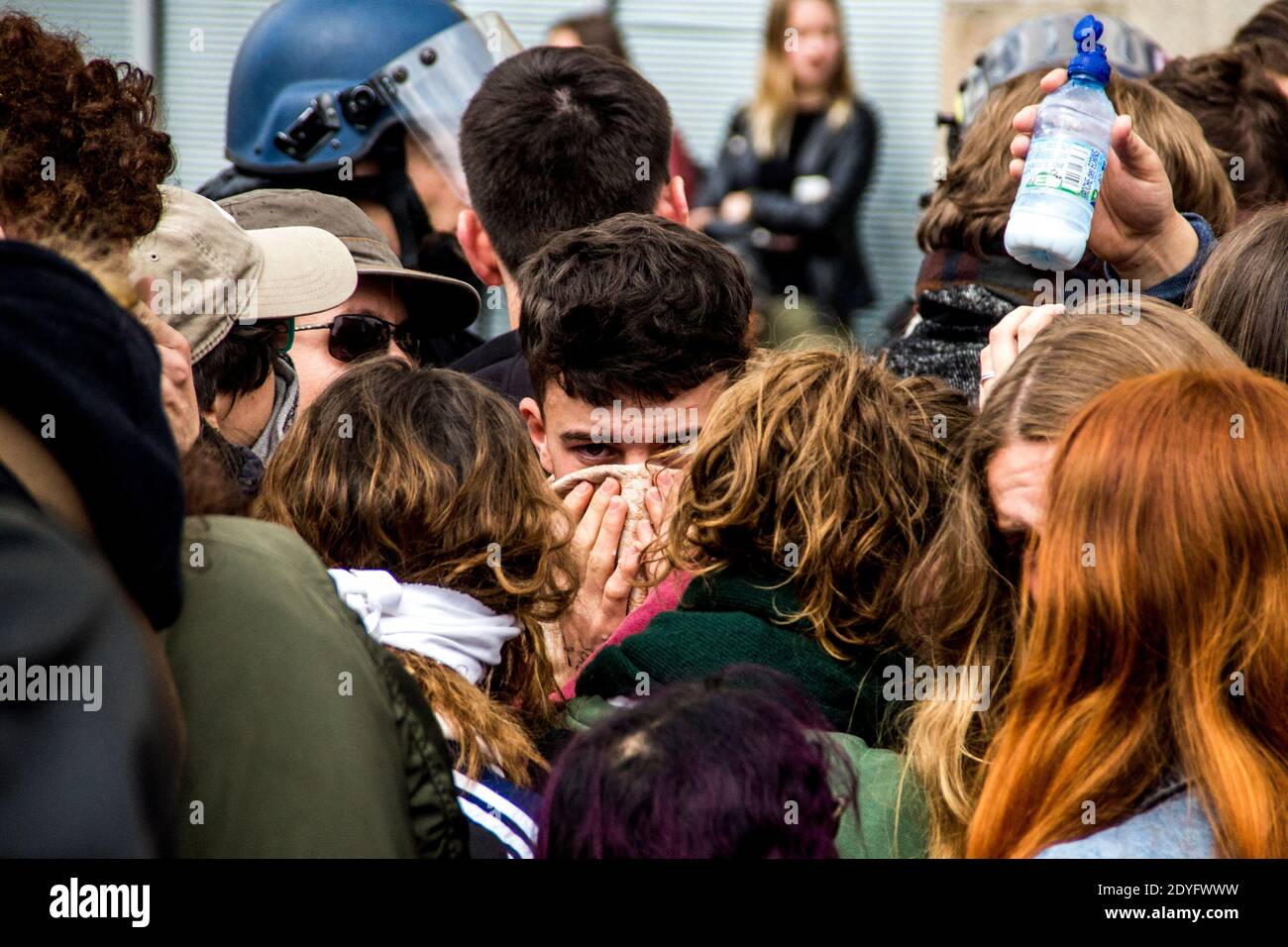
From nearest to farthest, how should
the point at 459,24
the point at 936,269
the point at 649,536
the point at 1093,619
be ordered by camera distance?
1. the point at 1093,619
2. the point at 649,536
3. the point at 936,269
4. the point at 459,24

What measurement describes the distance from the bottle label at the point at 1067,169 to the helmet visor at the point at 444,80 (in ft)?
7.08

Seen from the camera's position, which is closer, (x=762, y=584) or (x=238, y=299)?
(x=762, y=584)

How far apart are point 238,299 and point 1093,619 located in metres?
1.67

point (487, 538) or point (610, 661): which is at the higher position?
point (487, 538)

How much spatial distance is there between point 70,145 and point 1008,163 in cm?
188

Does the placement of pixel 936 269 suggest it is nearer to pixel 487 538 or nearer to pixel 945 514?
pixel 945 514

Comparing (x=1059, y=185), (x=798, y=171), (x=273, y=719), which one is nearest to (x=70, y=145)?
(x=273, y=719)

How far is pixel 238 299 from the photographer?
2734 millimetres

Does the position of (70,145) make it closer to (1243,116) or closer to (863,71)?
(1243,116)

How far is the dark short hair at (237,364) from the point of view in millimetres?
2865

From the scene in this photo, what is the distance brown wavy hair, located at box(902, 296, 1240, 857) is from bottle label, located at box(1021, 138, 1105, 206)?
0.36 meters

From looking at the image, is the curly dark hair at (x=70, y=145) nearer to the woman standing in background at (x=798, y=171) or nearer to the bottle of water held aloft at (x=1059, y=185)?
the bottle of water held aloft at (x=1059, y=185)

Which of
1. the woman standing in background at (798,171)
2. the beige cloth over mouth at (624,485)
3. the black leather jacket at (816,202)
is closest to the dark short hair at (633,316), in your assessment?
the beige cloth over mouth at (624,485)
